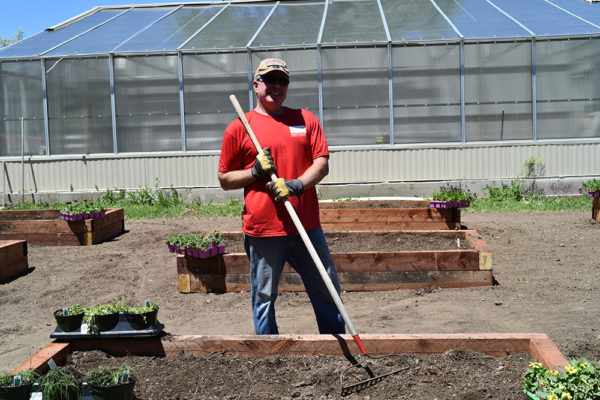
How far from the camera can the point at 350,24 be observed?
15805 mm

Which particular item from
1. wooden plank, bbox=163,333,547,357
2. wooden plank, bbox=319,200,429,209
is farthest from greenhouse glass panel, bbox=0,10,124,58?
wooden plank, bbox=163,333,547,357

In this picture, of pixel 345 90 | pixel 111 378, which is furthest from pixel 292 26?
pixel 111 378

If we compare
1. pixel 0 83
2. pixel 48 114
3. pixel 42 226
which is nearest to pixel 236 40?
pixel 48 114

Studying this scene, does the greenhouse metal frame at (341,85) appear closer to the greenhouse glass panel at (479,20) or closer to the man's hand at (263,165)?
the greenhouse glass panel at (479,20)

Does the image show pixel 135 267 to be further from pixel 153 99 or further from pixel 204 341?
pixel 153 99

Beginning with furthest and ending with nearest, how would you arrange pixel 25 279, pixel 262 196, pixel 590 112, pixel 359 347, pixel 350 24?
pixel 350 24
pixel 590 112
pixel 25 279
pixel 262 196
pixel 359 347

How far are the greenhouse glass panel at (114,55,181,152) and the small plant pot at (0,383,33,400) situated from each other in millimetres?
12322

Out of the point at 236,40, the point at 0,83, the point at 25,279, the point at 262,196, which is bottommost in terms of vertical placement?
the point at 25,279

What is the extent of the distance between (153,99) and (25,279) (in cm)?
811

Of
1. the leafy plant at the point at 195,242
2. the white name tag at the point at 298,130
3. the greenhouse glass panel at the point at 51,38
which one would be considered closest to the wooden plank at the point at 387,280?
the leafy plant at the point at 195,242

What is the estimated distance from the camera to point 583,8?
1614 cm

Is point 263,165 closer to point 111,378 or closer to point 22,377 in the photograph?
point 111,378

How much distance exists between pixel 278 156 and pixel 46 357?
69.9 inches

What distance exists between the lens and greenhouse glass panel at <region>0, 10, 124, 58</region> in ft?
49.6
